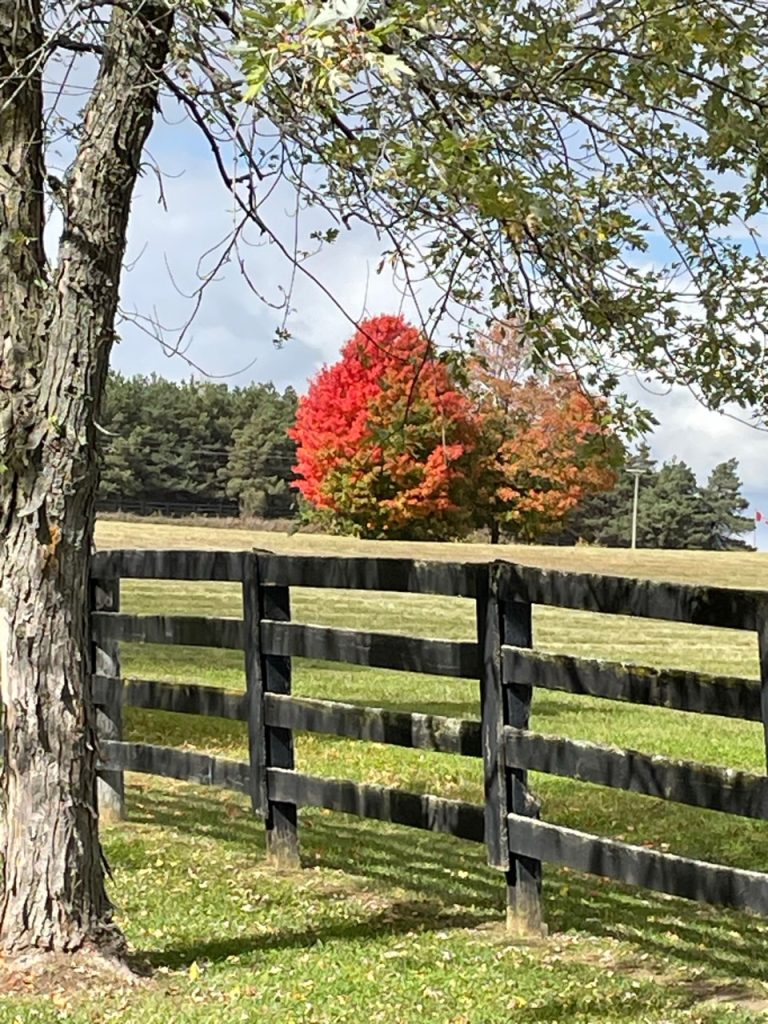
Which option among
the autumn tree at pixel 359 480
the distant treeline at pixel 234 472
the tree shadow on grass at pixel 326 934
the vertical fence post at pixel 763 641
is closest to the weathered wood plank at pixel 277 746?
the tree shadow on grass at pixel 326 934

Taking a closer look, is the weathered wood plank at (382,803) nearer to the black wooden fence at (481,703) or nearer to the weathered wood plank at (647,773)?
the black wooden fence at (481,703)

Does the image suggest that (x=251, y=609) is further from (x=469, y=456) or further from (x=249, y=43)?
(x=469, y=456)

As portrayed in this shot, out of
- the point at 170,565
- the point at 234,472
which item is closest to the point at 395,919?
the point at 170,565

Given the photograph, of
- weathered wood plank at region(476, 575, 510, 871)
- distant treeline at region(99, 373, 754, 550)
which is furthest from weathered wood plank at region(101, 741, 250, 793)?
distant treeline at region(99, 373, 754, 550)

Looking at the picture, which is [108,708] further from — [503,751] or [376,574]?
[503,751]

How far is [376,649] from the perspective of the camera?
6586 millimetres

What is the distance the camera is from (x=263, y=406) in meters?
91.6

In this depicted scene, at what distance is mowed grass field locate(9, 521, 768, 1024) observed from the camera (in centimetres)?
507

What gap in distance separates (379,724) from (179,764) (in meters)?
1.60

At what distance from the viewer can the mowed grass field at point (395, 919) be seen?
5.07 metres

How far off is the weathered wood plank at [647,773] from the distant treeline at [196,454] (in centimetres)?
7636

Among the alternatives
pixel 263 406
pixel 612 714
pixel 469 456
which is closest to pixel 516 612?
pixel 612 714

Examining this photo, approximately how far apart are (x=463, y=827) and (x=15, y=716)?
6.71 feet

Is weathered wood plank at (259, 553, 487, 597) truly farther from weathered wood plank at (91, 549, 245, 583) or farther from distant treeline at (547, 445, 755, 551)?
distant treeline at (547, 445, 755, 551)
